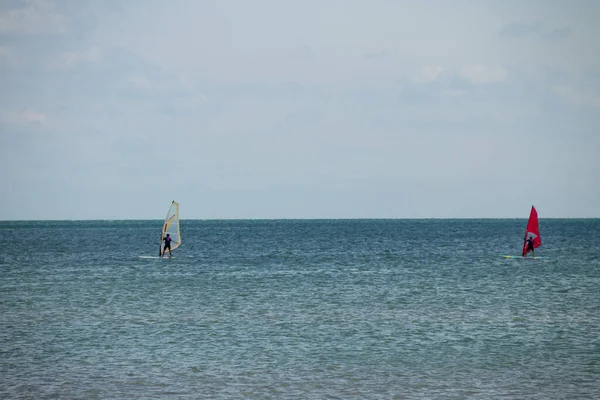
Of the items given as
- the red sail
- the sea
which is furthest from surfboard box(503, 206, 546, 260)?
the sea

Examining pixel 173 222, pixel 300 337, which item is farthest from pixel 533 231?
pixel 300 337

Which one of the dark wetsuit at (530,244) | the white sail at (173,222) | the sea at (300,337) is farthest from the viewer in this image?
the dark wetsuit at (530,244)

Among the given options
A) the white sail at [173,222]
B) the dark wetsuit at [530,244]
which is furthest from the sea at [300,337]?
the dark wetsuit at [530,244]

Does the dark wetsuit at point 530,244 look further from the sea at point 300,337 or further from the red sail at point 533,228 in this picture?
the sea at point 300,337

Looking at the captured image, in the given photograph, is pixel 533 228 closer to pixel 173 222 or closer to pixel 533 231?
pixel 533 231

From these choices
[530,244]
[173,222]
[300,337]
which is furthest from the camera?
[530,244]

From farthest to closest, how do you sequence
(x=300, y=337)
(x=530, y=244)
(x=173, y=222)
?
(x=530, y=244)
(x=173, y=222)
(x=300, y=337)

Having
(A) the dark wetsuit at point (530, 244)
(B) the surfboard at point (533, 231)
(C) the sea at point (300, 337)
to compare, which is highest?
(B) the surfboard at point (533, 231)

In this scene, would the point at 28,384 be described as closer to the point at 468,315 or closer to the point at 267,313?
the point at 267,313

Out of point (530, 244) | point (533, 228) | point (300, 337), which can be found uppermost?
point (533, 228)

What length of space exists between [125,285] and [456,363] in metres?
31.9

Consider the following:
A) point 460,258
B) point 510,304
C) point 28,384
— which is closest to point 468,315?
point 510,304

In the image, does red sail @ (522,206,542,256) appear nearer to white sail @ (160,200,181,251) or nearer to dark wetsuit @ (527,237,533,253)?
dark wetsuit @ (527,237,533,253)

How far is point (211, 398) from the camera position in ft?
64.6
